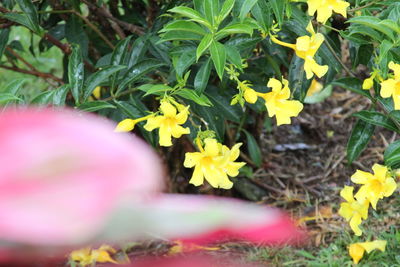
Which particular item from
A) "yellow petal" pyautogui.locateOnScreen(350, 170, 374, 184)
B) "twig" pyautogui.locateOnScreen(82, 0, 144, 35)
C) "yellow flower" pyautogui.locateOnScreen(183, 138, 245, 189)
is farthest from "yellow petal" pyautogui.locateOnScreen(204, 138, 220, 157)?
"twig" pyautogui.locateOnScreen(82, 0, 144, 35)

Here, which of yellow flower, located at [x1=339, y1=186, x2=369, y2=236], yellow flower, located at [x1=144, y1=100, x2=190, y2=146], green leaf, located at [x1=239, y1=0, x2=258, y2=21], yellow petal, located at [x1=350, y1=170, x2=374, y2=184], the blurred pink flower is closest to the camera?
the blurred pink flower

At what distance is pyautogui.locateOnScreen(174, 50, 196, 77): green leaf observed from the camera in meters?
1.51

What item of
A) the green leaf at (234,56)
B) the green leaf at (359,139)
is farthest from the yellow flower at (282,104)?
the green leaf at (359,139)

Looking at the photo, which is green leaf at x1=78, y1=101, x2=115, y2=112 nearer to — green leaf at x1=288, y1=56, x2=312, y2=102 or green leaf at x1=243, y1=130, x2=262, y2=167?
green leaf at x1=288, y1=56, x2=312, y2=102

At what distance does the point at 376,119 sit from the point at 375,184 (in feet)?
0.62

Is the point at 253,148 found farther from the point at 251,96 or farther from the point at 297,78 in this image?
the point at 251,96

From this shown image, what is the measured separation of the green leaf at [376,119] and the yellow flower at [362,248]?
0.41 metres

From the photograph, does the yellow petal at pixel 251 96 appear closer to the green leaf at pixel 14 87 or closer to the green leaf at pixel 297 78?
the green leaf at pixel 297 78

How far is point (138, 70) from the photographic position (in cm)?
172

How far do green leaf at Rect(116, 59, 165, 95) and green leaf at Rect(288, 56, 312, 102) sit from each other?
0.36 metres

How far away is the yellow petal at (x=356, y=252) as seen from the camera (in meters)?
2.03

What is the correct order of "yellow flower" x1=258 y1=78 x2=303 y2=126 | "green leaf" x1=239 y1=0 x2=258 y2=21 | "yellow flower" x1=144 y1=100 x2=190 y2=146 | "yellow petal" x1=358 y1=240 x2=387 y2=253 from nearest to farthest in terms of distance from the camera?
"green leaf" x1=239 y1=0 x2=258 y2=21 < "yellow flower" x1=144 y1=100 x2=190 y2=146 < "yellow flower" x1=258 y1=78 x2=303 y2=126 < "yellow petal" x1=358 y1=240 x2=387 y2=253

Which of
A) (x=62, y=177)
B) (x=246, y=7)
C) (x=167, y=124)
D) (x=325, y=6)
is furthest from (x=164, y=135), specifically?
(x=62, y=177)

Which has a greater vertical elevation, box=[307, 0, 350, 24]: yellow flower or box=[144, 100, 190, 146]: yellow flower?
box=[307, 0, 350, 24]: yellow flower
